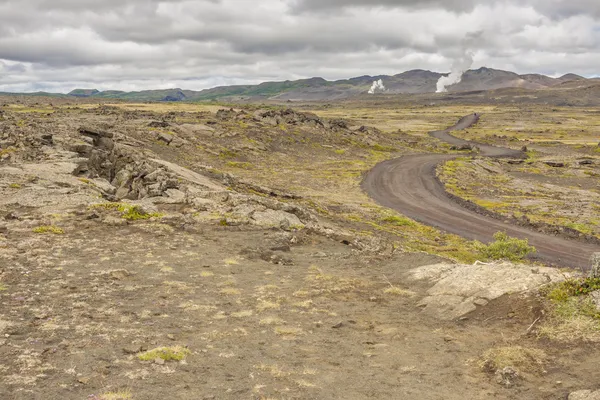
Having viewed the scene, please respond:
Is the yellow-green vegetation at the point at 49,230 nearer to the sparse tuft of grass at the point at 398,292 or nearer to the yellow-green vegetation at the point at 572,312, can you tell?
the sparse tuft of grass at the point at 398,292

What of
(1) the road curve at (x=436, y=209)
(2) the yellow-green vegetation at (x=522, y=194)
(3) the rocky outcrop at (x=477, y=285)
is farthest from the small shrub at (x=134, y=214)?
(2) the yellow-green vegetation at (x=522, y=194)

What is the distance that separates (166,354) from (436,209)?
47.2 meters

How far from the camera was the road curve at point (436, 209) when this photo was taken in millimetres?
39812

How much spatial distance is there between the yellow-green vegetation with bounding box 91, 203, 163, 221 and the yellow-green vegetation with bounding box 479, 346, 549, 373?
2192 cm

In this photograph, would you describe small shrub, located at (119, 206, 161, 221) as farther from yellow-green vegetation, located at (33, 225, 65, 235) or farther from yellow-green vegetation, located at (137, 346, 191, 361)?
yellow-green vegetation, located at (137, 346, 191, 361)

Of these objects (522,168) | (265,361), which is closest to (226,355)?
(265,361)

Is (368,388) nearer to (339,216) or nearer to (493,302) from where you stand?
(493,302)

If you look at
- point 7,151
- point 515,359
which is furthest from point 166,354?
point 7,151

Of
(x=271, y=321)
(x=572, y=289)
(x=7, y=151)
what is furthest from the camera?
(x=7, y=151)

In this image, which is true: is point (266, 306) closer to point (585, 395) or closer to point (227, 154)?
point (585, 395)

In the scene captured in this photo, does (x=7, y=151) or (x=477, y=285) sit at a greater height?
(x=7, y=151)

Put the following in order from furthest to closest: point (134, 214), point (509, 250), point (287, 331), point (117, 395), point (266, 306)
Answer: point (509, 250)
point (134, 214)
point (266, 306)
point (287, 331)
point (117, 395)

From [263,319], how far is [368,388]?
5606 millimetres

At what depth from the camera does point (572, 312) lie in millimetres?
14422
